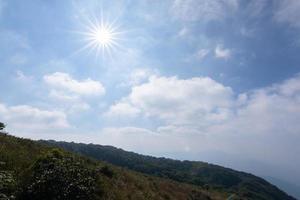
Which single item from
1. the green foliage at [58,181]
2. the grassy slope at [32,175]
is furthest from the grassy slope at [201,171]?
the green foliage at [58,181]

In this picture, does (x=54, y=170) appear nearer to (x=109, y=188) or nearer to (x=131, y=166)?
(x=109, y=188)

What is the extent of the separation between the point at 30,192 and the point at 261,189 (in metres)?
127

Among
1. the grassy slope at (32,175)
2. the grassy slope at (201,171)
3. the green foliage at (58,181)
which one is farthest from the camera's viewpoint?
the grassy slope at (201,171)

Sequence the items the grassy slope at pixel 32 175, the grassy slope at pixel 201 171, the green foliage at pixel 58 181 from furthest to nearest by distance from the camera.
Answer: the grassy slope at pixel 201 171, the grassy slope at pixel 32 175, the green foliage at pixel 58 181

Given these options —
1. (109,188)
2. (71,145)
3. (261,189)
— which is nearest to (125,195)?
(109,188)

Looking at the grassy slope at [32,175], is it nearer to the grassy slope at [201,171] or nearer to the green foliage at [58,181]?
the green foliage at [58,181]

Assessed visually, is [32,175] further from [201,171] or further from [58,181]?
[201,171]

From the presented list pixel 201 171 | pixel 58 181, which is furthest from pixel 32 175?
pixel 201 171

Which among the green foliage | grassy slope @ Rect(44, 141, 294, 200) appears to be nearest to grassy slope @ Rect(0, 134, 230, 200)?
the green foliage

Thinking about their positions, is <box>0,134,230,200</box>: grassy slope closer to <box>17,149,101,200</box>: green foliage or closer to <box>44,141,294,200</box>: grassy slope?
<box>17,149,101,200</box>: green foliage

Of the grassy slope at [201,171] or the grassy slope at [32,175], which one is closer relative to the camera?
the grassy slope at [32,175]

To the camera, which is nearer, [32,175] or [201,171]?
[32,175]

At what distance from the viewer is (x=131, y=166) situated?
422 feet

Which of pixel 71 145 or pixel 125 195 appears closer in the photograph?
pixel 125 195
